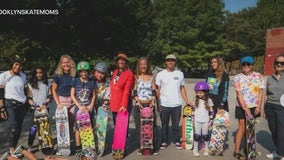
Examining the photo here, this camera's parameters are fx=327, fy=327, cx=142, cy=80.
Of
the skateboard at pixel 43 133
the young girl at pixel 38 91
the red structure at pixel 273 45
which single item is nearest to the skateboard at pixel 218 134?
the skateboard at pixel 43 133

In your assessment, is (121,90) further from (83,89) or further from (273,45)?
(273,45)

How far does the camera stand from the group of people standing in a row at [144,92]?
5785mm

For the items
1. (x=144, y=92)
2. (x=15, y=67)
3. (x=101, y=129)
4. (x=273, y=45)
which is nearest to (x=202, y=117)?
(x=144, y=92)

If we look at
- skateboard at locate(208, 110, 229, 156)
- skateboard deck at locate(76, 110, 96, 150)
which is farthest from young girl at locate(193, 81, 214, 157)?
skateboard deck at locate(76, 110, 96, 150)

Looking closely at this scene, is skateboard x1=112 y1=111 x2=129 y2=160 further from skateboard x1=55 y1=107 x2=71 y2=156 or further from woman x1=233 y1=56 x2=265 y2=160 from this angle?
woman x1=233 y1=56 x2=265 y2=160

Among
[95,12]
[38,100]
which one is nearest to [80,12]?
[95,12]

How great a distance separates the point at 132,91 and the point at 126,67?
500mm

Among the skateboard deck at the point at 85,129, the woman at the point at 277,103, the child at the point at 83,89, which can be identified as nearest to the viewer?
the woman at the point at 277,103

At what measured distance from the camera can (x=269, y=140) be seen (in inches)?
294

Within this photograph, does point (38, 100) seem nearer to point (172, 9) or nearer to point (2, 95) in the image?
point (2, 95)

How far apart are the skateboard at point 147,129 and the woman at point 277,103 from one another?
2115 mm

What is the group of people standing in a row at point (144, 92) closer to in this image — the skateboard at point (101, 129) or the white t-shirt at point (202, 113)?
the white t-shirt at point (202, 113)

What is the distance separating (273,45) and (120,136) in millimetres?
39221

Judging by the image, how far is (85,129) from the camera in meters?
6.02
